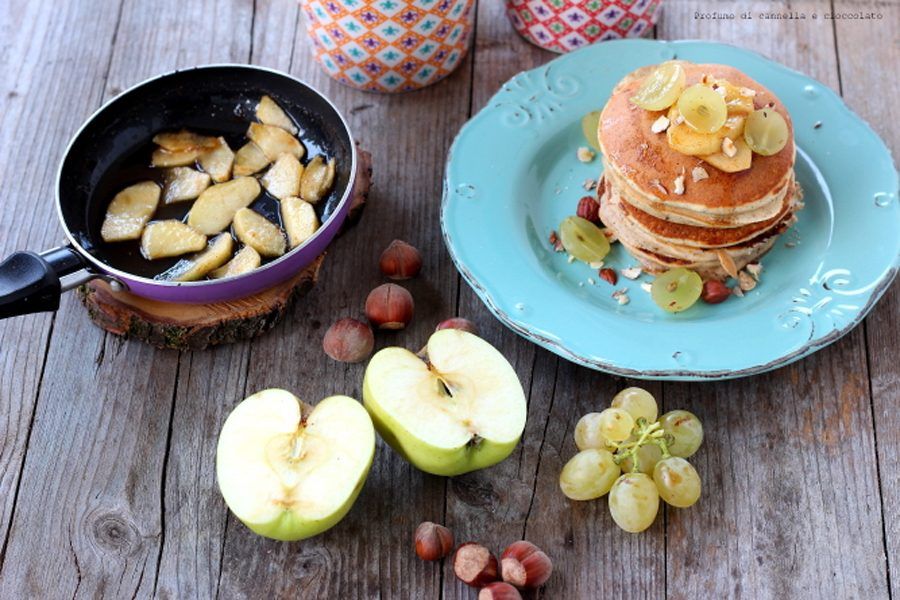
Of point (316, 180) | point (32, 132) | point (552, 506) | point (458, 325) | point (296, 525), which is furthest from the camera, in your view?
point (32, 132)

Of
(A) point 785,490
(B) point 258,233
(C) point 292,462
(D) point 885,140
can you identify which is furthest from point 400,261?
(D) point 885,140

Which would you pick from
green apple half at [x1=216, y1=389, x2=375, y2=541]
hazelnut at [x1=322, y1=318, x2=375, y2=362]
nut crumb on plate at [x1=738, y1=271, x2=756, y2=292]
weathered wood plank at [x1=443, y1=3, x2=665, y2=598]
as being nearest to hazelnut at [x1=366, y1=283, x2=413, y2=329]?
hazelnut at [x1=322, y1=318, x2=375, y2=362]

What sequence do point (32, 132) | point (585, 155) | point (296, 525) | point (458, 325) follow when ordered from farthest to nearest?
point (32, 132), point (585, 155), point (458, 325), point (296, 525)

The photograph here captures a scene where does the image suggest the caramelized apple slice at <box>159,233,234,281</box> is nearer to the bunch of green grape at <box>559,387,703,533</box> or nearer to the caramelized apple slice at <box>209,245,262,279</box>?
the caramelized apple slice at <box>209,245,262,279</box>

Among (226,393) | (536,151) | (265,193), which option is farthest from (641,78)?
(226,393)

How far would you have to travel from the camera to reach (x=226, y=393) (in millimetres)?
1396

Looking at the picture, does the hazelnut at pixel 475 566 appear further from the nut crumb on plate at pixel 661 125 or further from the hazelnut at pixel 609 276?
the nut crumb on plate at pixel 661 125

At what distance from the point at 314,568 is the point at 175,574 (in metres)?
0.18

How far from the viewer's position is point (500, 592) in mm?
1148

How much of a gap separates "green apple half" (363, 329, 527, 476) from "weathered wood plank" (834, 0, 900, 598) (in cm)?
53

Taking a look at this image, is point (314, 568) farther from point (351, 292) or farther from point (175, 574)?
point (351, 292)

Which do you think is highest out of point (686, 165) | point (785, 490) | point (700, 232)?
point (686, 165)

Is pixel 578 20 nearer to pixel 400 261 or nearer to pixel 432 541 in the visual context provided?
pixel 400 261

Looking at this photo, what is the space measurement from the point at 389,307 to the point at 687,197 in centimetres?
46
